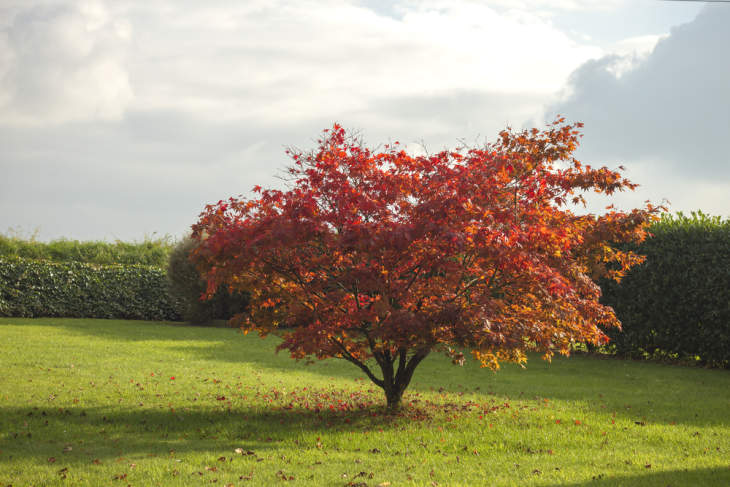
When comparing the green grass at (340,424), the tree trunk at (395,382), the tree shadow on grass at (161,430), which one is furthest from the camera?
the tree trunk at (395,382)

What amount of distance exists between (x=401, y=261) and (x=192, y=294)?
16.2m

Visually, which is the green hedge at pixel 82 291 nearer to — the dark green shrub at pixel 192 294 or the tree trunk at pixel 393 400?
the dark green shrub at pixel 192 294

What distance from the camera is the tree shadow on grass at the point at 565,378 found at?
33.8ft

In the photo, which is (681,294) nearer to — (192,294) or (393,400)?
(393,400)

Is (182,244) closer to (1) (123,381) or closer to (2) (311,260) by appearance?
(1) (123,381)

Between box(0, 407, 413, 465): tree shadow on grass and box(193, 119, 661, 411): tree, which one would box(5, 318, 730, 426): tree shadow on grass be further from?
box(0, 407, 413, 465): tree shadow on grass

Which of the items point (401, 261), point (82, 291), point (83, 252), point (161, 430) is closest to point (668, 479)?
point (401, 261)

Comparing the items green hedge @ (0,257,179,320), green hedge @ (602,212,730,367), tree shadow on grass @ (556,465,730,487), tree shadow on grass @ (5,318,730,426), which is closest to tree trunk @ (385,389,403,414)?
tree shadow on grass @ (5,318,730,426)

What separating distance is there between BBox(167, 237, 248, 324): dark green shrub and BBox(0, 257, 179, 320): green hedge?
1.06 metres

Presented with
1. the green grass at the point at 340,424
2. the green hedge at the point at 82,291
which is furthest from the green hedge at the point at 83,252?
the green grass at the point at 340,424

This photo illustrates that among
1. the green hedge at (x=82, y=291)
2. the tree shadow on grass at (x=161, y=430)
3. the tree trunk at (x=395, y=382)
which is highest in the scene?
the green hedge at (x=82, y=291)

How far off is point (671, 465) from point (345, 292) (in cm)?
426

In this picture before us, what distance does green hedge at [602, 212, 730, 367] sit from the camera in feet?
48.4

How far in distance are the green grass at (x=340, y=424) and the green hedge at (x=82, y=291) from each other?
8513 millimetres
